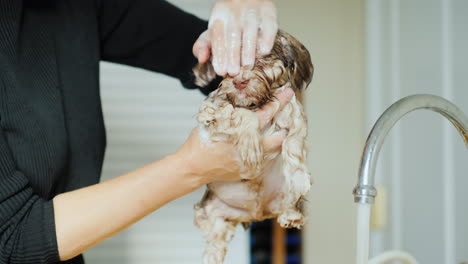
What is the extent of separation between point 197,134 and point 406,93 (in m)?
1.03

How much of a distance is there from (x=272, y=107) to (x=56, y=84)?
592 millimetres

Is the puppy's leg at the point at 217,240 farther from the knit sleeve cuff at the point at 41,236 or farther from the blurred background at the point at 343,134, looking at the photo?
the blurred background at the point at 343,134

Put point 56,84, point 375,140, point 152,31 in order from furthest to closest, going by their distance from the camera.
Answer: point 152,31 < point 56,84 < point 375,140

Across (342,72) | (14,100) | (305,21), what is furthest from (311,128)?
(14,100)

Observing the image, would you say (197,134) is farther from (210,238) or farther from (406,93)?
(406,93)

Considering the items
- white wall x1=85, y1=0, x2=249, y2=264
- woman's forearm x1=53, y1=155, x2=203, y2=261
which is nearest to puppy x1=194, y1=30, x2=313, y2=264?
woman's forearm x1=53, y1=155, x2=203, y2=261

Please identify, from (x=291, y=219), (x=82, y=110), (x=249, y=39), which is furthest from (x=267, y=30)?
(x=82, y=110)

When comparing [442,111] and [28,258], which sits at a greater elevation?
[442,111]

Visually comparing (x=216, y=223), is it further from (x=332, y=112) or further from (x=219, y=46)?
(x=332, y=112)

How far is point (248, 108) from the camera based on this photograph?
3.17 feet

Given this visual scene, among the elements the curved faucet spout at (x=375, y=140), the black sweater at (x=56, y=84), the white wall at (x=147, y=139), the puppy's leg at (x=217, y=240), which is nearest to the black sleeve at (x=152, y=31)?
the black sweater at (x=56, y=84)

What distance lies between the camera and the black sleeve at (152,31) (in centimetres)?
143

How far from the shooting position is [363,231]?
87 cm

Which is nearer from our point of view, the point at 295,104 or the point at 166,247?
the point at 295,104
